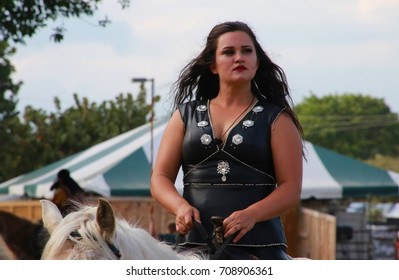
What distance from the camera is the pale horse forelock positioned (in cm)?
370

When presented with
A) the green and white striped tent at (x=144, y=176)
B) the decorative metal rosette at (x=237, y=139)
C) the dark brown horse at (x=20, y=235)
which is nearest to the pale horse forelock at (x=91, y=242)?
the decorative metal rosette at (x=237, y=139)

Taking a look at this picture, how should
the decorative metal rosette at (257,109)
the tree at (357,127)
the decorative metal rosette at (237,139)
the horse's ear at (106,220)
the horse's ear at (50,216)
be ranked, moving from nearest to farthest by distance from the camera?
the horse's ear at (106,220), the horse's ear at (50,216), the decorative metal rosette at (237,139), the decorative metal rosette at (257,109), the tree at (357,127)

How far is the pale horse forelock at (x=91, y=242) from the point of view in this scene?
3.70 meters

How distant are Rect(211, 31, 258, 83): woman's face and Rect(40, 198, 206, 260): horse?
74 cm

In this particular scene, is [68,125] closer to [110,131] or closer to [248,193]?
[110,131]

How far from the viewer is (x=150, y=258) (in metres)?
3.87

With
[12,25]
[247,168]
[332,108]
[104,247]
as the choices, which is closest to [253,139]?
[247,168]

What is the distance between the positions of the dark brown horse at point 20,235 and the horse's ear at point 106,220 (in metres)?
10.5

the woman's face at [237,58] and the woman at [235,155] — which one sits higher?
the woman's face at [237,58]

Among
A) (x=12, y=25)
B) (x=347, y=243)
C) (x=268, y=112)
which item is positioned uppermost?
(x=12, y=25)

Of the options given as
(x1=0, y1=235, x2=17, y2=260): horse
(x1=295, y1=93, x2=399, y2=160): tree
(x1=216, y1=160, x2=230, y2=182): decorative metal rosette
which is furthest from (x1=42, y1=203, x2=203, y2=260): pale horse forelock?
(x1=295, y1=93, x2=399, y2=160): tree

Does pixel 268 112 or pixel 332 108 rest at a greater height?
pixel 332 108

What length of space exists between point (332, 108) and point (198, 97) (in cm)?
9015

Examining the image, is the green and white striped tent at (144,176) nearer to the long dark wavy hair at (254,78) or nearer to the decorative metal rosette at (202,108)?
the long dark wavy hair at (254,78)
